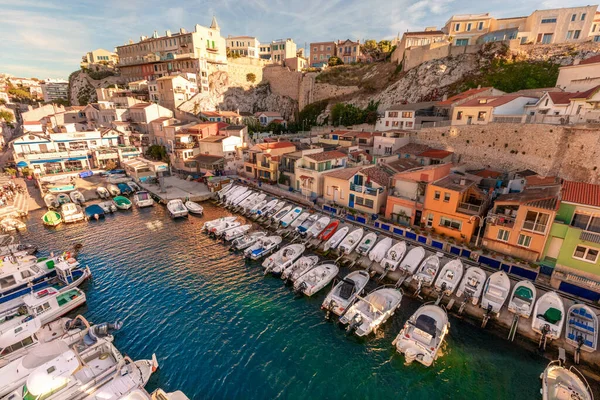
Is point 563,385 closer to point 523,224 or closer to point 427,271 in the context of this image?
point 427,271

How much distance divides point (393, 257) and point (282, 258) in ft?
33.4

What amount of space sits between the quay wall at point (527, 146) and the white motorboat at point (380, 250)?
24.9 metres

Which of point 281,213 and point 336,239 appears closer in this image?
point 336,239

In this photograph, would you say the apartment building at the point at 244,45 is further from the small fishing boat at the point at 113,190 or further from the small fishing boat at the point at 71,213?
the small fishing boat at the point at 71,213

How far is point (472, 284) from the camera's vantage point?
66.9 ft

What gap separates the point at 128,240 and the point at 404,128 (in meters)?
47.7

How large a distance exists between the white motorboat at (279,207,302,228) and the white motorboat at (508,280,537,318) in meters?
21.2

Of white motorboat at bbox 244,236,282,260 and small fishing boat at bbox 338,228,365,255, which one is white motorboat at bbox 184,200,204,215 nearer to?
white motorboat at bbox 244,236,282,260

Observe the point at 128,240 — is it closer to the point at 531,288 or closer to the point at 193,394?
the point at 193,394

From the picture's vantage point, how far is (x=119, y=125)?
200ft

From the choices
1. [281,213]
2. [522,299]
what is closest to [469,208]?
[522,299]

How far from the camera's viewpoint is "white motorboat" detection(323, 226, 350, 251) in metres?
26.9

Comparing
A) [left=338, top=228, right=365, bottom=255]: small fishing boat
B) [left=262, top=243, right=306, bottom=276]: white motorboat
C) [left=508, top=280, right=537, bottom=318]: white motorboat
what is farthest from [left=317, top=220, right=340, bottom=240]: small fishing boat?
[left=508, top=280, right=537, bottom=318]: white motorboat

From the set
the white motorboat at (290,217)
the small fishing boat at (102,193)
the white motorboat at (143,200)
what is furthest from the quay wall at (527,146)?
the small fishing boat at (102,193)
